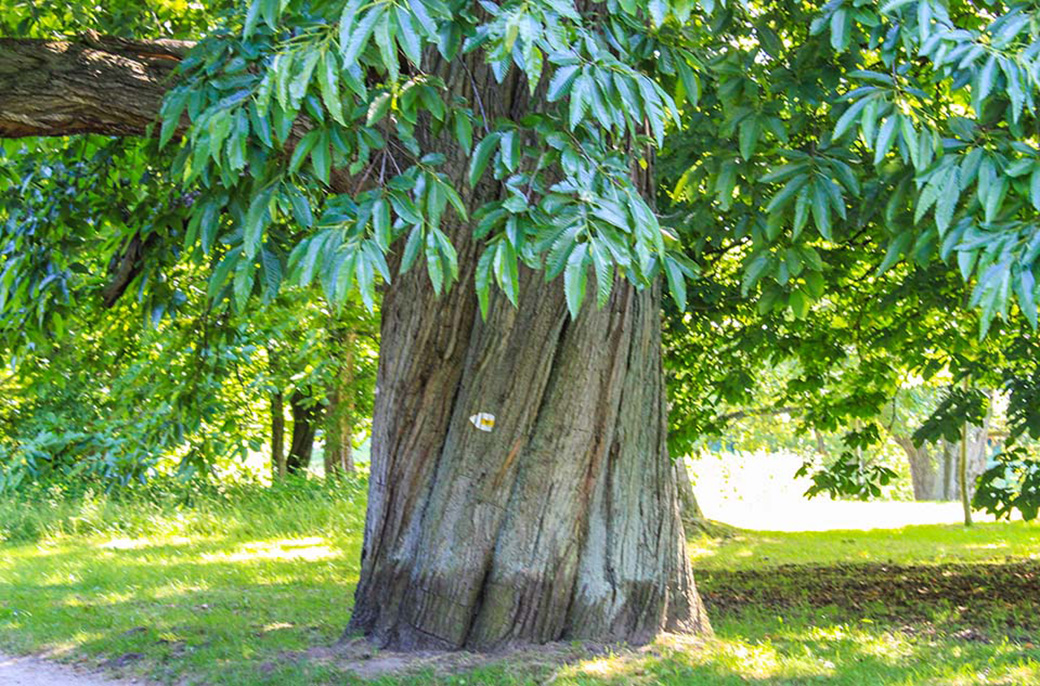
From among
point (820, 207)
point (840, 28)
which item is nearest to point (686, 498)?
point (820, 207)

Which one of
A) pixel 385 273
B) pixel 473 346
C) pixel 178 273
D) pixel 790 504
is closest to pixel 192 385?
pixel 178 273

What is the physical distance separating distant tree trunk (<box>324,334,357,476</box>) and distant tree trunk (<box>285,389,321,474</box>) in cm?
52

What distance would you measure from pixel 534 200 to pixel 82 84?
2.53 meters

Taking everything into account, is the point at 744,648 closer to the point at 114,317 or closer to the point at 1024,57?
the point at 1024,57

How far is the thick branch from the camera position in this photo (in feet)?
18.0

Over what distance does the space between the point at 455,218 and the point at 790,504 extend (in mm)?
24325

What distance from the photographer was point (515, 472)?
6000 millimetres

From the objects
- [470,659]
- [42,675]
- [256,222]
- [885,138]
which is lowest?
[42,675]

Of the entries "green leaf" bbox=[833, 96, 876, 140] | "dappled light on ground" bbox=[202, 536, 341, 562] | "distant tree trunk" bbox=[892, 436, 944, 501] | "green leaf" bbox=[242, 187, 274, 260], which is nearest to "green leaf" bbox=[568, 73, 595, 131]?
"green leaf" bbox=[833, 96, 876, 140]

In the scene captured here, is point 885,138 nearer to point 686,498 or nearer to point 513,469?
point 513,469

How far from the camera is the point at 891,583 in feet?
33.2

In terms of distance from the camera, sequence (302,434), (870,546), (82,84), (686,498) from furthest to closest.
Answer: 1. (302,434)
2. (686,498)
3. (870,546)
4. (82,84)

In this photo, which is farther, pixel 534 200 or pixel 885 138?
pixel 534 200

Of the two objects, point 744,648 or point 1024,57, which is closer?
point 1024,57
